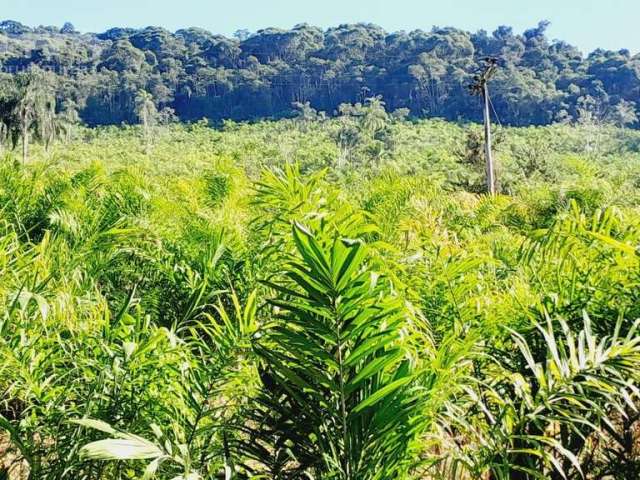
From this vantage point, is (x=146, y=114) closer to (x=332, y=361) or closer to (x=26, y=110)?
(x=26, y=110)

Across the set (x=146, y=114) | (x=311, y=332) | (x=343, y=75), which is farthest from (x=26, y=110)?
(x=343, y=75)

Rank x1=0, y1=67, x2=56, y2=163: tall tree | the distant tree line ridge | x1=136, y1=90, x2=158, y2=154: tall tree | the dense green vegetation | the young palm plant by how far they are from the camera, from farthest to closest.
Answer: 1. the distant tree line ridge
2. x1=136, y1=90, x2=158, y2=154: tall tree
3. x1=0, y1=67, x2=56, y2=163: tall tree
4. the dense green vegetation
5. the young palm plant

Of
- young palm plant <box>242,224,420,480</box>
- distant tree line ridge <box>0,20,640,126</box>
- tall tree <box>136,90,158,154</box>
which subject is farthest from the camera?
distant tree line ridge <box>0,20,640,126</box>

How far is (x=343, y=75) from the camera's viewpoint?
79.1 metres

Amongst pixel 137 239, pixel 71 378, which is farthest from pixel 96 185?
pixel 71 378

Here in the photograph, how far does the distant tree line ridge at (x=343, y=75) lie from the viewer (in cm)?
6397

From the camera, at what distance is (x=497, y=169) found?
18.4m

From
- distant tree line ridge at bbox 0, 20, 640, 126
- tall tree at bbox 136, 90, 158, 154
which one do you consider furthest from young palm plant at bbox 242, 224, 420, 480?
distant tree line ridge at bbox 0, 20, 640, 126

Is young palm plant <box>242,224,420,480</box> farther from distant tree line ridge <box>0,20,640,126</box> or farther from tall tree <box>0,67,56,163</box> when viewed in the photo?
distant tree line ridge <box>0,20,640,126</box>

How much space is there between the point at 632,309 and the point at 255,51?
9368 cm

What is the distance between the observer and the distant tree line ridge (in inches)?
2518

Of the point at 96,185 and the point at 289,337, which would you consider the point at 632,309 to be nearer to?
the point at 289,337

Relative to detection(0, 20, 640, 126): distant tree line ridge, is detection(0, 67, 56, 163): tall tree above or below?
below

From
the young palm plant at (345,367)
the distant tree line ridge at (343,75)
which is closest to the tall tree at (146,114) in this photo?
the distant tree line ridge at (343,75)
